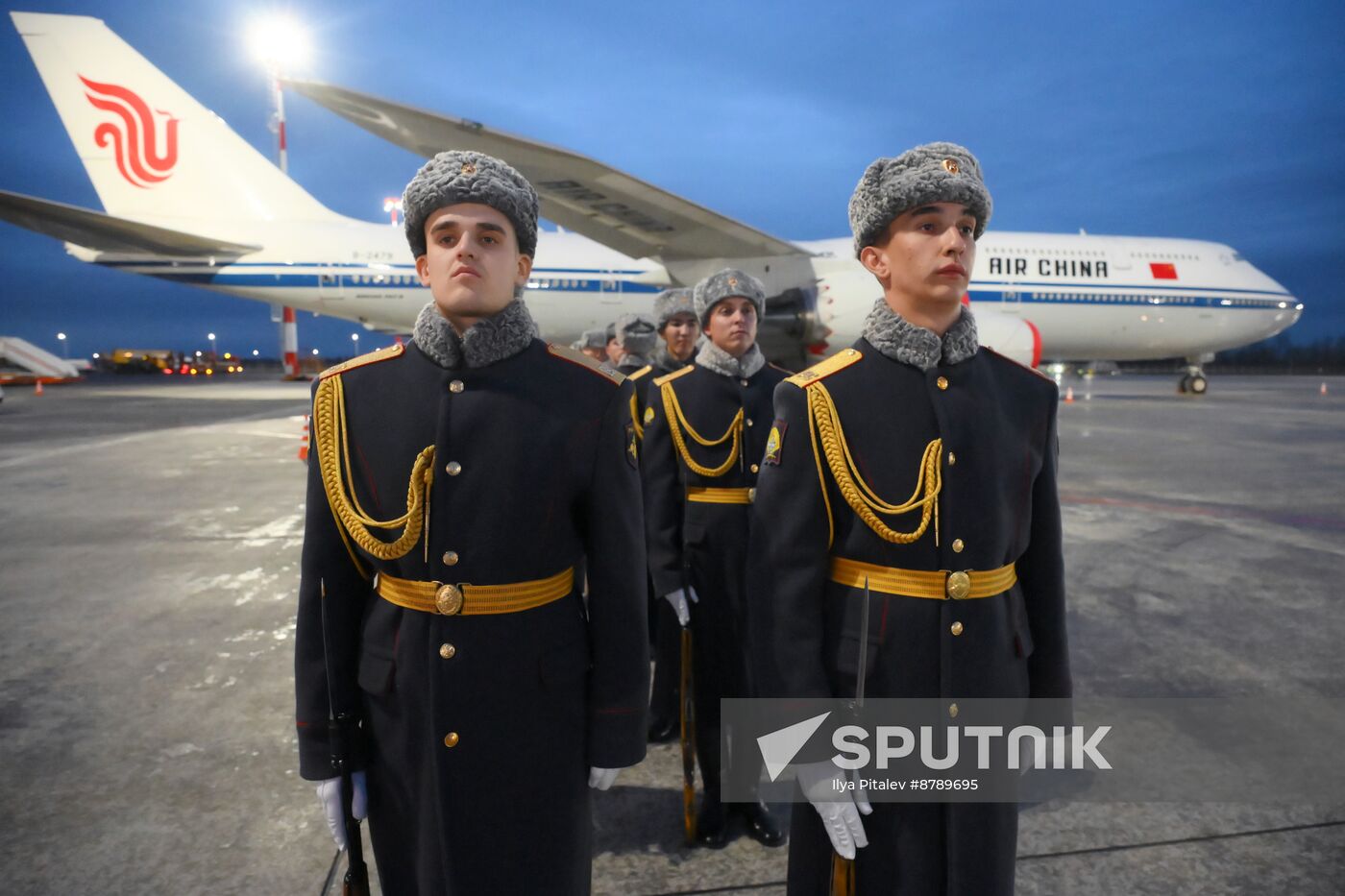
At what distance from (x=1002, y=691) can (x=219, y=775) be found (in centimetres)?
290

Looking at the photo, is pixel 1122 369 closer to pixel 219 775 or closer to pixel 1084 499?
pixel 1084 499

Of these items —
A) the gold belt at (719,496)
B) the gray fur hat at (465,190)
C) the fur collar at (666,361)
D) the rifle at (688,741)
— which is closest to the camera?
the gray fur hat at (465,190)

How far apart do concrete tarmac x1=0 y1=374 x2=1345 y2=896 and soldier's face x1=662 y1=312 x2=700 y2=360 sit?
2067mm

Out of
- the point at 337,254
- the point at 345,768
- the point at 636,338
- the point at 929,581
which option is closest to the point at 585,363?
the point at 929,581

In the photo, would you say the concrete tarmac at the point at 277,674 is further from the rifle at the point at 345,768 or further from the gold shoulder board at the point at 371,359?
the gold shoulder board at the point at 371,359

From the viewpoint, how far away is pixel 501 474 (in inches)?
58.3

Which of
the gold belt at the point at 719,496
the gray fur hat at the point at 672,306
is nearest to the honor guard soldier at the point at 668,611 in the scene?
the gray fur hat at the point at 672,306

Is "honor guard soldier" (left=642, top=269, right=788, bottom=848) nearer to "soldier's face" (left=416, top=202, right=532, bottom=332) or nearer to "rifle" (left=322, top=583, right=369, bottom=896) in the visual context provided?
"rifle" (left=322, top=583, right=369, bottom=896)

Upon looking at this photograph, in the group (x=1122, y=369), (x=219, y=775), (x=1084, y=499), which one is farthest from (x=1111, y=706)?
(x=1122, y=369)

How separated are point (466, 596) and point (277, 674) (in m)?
2.86

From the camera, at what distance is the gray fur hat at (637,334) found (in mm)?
4816

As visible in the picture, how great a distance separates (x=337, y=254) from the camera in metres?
16.5

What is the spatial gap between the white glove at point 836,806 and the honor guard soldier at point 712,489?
1.13 m

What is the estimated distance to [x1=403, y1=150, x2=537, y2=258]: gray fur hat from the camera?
143 cm
